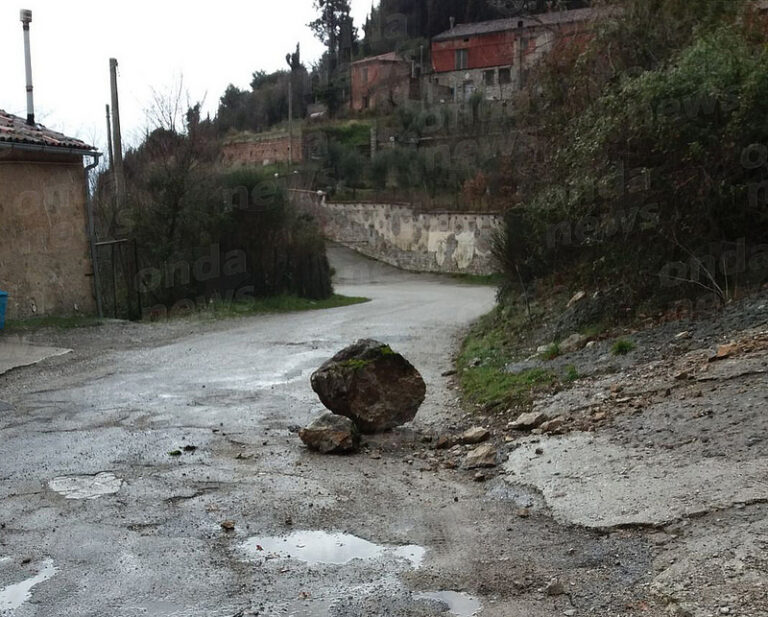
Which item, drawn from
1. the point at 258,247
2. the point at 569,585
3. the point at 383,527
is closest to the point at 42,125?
the point at 258,247

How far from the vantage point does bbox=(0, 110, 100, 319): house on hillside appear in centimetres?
1648

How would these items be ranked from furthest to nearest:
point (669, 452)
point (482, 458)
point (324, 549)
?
point (482, 458) → point (669, 452) → point (324, 549)

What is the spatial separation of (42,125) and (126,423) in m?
12.4

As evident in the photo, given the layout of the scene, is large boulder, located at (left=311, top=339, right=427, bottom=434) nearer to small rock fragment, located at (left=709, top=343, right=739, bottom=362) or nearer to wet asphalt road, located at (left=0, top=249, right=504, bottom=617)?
wet asphalt road, located at (left=0, top=249, right=504, bottom=617)

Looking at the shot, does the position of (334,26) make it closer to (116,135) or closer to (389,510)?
(116,135)

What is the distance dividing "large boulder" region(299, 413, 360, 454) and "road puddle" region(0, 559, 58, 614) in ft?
9.92

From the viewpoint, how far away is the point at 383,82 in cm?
6806

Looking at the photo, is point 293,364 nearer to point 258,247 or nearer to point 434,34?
point 258,247

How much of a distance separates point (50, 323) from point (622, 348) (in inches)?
473

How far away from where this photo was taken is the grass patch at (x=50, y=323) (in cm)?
1599

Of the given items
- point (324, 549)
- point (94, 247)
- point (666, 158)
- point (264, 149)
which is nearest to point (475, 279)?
point (94, 247)

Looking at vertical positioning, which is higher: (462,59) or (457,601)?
(462,59)

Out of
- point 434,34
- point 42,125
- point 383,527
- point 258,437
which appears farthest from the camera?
point 434,34

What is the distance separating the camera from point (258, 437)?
8.25 m
